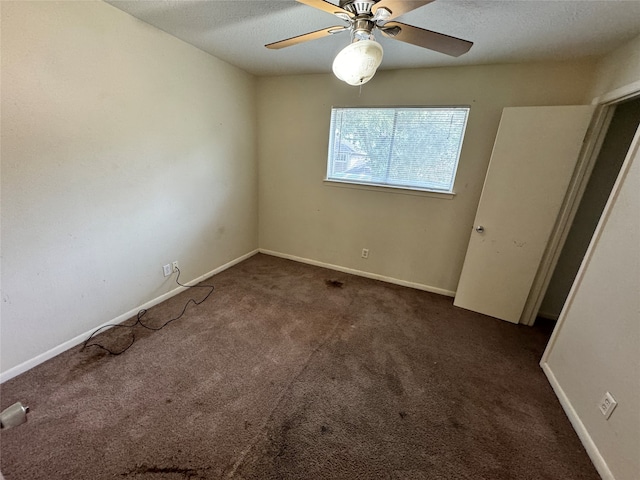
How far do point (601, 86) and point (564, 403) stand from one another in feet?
7.61

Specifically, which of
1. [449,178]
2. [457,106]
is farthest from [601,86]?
[449,178]

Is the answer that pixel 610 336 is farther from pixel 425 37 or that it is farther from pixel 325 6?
pixel 325 6

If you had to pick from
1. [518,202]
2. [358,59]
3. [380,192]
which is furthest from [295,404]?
[518,202]

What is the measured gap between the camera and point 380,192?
9.80 feet

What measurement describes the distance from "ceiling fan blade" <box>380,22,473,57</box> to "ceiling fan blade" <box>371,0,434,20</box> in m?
0.12

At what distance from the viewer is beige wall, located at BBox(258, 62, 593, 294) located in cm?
235

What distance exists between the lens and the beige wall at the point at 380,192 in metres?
2.35

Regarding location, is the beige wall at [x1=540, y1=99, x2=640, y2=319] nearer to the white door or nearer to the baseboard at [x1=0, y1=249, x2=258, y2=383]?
the white door

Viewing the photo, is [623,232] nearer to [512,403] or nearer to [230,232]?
[512,403]

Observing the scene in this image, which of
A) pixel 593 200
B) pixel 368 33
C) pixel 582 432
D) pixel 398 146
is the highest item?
pixel 368 33

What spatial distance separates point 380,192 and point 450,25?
5.07 ft

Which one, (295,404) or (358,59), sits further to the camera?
(295,404)

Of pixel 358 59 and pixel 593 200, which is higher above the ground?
pixel 358 59

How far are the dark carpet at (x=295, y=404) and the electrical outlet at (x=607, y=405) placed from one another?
25cm
